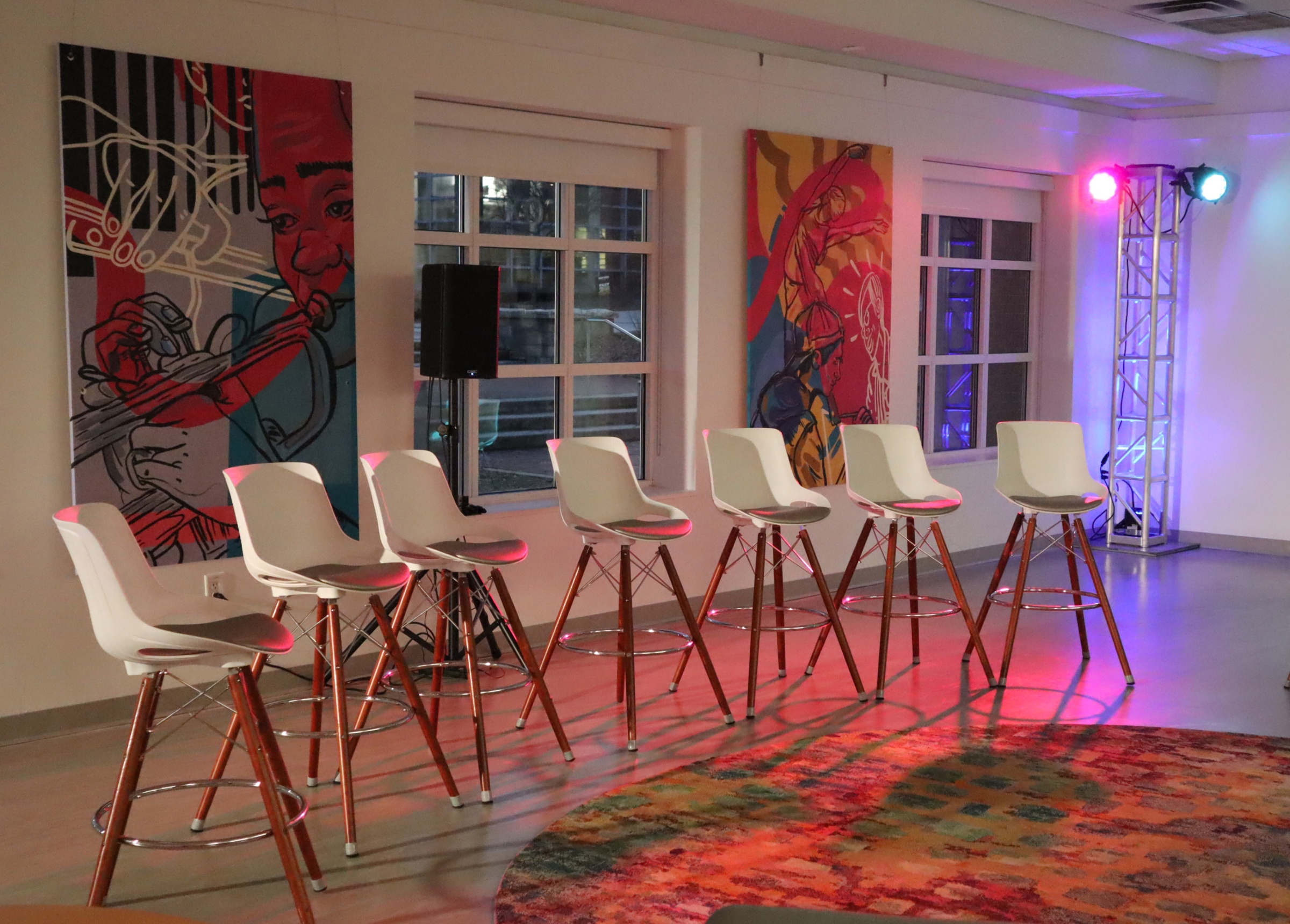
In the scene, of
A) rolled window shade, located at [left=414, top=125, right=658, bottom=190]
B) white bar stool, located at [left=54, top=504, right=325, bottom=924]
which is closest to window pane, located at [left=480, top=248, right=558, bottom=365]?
→ rolled window shade, located at [left=414, top=125, right=658, bottom=190]

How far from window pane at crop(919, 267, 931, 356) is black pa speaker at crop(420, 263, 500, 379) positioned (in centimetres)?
380

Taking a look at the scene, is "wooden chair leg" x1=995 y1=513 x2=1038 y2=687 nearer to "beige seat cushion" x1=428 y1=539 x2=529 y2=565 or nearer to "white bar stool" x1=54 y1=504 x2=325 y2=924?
"beige seat cushion" x1=428 y1=539 x2=529 y2=565

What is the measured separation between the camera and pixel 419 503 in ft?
15.5

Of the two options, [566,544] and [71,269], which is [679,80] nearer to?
[566,544]

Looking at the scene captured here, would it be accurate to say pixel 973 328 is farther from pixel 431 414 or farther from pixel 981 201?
pixel 431 414

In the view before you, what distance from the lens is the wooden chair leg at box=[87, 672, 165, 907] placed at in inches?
127

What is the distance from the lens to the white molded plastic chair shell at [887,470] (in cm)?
580

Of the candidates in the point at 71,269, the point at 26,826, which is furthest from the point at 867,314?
the point at 26,826

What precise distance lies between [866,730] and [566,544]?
1878mm

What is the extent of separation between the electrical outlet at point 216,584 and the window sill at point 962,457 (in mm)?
Result: 4667

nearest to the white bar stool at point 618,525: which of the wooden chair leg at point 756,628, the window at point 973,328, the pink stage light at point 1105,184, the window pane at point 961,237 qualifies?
the wooden chair leg at point 756,628

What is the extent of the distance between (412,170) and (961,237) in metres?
4.30

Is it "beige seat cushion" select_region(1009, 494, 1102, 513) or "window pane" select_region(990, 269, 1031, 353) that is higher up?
"window pane" select_region(990, 269, 1031, 353)

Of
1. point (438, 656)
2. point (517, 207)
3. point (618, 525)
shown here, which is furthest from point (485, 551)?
point (517, 207)
